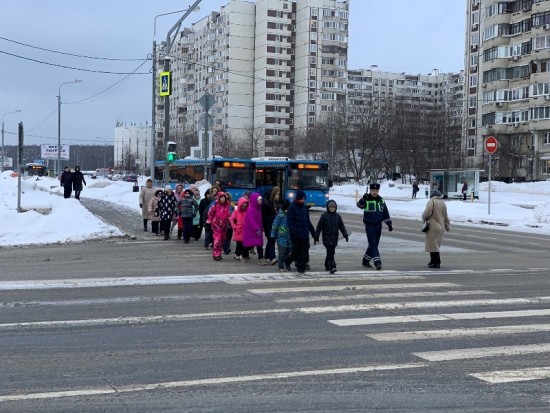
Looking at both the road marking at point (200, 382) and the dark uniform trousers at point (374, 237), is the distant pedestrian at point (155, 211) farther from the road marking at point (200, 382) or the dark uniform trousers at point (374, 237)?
the road marking at point (200, 382)

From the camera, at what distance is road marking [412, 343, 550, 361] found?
7.03m

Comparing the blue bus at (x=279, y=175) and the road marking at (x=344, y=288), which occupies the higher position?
the blue bus at (x=279, y=175)

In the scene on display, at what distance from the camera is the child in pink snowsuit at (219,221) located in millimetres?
Result: 15820

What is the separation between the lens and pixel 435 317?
30.2 feet

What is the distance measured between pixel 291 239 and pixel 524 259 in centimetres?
664

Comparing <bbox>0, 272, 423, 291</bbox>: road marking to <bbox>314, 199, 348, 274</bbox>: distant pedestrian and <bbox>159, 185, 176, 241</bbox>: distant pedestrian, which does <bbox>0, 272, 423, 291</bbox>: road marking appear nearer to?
<bbox>314, 199, 348, 274</bbox>: distant pedestrian

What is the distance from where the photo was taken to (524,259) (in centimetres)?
1694

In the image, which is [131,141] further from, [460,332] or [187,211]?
[460,332]

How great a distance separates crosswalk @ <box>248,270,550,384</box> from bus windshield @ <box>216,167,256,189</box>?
71.0ft

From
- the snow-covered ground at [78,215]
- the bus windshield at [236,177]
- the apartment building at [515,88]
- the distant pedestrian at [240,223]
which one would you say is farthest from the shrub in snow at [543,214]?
the apartment building at [515,88]

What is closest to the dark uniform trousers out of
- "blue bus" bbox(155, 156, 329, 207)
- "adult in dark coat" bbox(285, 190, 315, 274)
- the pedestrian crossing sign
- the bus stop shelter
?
"adult in dark coat" bbox(285, 190, 315, 274)

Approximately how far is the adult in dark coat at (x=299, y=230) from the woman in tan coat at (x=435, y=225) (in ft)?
9.04

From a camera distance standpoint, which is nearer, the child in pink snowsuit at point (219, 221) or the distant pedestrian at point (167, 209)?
the child in pink snowsuit at point (219, 221)

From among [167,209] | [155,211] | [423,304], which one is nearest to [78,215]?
[155,211]
